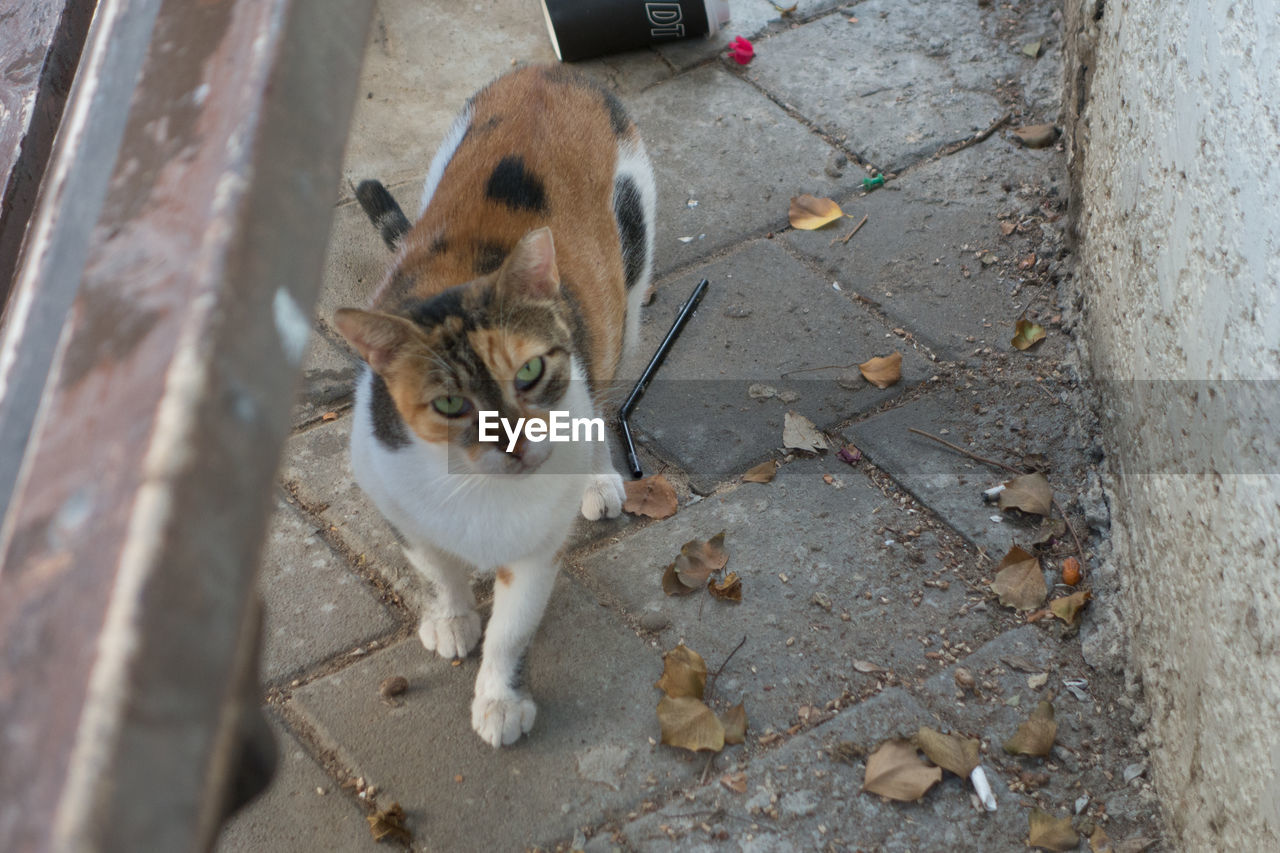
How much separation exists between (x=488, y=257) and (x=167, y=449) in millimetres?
1956

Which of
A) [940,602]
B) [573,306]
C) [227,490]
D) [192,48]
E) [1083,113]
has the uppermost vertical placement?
[192,48]

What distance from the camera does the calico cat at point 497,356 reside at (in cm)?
203

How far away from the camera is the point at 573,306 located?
245 centimetres

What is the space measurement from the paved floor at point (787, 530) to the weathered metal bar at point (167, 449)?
67.0 inches

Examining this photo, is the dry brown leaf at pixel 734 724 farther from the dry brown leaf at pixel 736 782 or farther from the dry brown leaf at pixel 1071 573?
the dry brown leaf at pixel 1071 573

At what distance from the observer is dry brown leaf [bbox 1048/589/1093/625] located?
2.39 m

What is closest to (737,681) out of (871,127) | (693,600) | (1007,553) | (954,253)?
(693,600)

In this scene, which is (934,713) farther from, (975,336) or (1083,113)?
(1083,113)

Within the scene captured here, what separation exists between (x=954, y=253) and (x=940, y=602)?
4.67ft

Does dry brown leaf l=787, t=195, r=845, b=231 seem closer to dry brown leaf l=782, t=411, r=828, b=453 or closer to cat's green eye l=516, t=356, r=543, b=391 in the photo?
dry brown leaf l=782, t=411, r=828, b=453

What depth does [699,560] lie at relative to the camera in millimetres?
2586

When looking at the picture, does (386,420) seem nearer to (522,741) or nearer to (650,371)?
(522,741)

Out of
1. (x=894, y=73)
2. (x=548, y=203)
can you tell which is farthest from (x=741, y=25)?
(x=548, y=203)

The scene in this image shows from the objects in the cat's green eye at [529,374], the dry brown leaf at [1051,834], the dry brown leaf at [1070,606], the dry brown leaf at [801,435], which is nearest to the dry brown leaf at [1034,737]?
the dry brown leaf at [1051,834]
